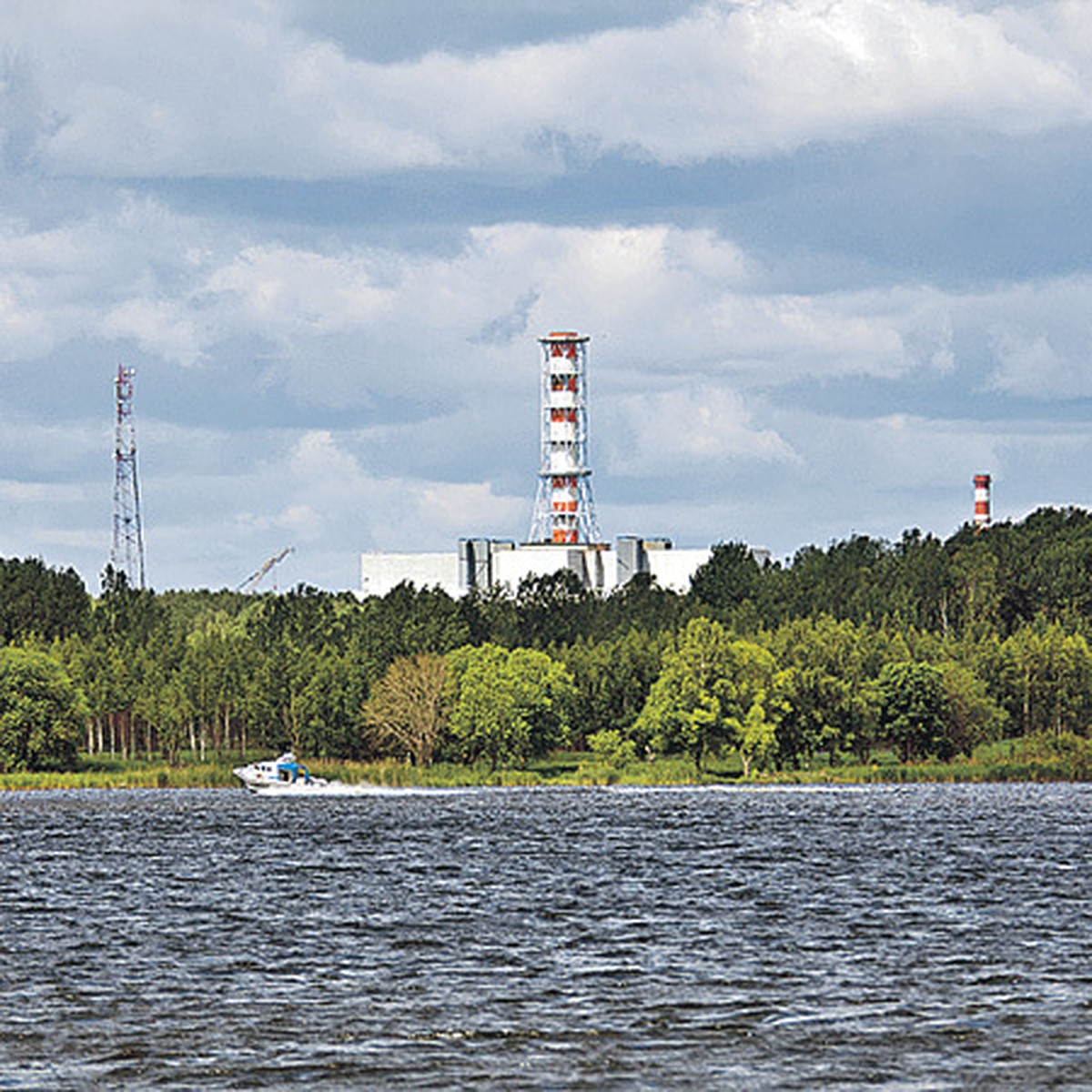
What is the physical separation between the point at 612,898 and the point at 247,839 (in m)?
49.1

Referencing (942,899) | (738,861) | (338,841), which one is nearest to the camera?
(942,899)

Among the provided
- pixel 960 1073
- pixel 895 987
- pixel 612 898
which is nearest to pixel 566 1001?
pixel 895 987

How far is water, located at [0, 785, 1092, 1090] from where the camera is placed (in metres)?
44.2

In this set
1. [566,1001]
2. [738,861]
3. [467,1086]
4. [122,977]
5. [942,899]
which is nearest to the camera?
[467,1086]

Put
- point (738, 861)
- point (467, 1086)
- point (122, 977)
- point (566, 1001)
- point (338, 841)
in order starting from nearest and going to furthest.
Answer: point (467, 1086) → point (566, 1001) → point (122, 977) → point (738, 861) → point (338, 841)

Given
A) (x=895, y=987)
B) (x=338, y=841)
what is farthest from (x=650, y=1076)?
(x=338, y=841)

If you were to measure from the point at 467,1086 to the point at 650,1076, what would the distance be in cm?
362

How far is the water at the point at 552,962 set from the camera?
44156 millimetres

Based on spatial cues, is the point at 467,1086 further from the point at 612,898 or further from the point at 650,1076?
the point at 612,898

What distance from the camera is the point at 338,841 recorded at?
12594cm

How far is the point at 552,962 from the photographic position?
6112 cm

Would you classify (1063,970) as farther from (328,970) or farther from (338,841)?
(338,841)

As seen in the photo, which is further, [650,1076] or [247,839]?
[247,839]

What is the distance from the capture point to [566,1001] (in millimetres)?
52625
